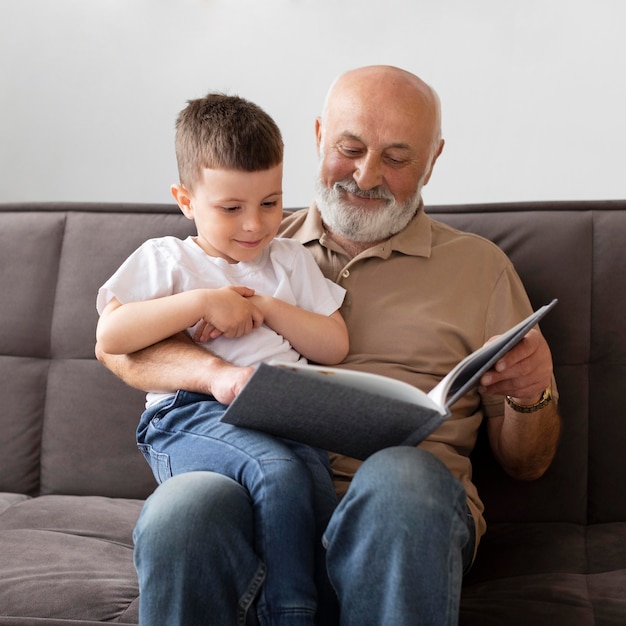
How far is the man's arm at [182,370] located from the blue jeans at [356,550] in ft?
0.73

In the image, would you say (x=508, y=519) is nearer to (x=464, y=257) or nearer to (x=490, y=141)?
(x=464, y=257)

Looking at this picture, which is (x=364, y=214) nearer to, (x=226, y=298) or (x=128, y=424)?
(x=226, y=298)

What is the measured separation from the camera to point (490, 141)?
8.71 feet

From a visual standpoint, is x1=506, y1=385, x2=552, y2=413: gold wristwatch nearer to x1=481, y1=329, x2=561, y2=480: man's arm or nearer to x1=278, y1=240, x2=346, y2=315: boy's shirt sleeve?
x1=481, y1=329, x2=561, y2=480: man's arm

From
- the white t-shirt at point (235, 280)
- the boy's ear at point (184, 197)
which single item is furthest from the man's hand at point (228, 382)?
the boy's ear at point (184, 197)

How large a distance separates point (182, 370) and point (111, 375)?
0.59 meters

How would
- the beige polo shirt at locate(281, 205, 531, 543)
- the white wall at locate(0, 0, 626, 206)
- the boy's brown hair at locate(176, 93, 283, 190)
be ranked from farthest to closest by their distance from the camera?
the white wall at locate(0, 0, 626, 206) < the beige polo shirt at locate(281, 205, 531, 543) < the boy's brown hair at locate(176, 93, 283, 190)

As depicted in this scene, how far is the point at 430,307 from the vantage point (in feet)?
6.18

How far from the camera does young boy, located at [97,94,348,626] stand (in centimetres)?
147

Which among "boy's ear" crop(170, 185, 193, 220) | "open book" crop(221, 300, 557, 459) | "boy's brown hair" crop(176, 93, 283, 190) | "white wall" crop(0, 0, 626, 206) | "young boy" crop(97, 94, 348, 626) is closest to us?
"open book" crop(221, 300, 557, 459)

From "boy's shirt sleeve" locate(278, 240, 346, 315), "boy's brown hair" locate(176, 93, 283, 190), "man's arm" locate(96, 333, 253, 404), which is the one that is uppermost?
"boy's brown hair" locate(176, 93, 283, 190)

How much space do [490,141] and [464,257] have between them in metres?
0.82

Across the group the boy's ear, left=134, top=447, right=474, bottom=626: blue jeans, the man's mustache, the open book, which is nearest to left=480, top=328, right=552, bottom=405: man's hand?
the open book

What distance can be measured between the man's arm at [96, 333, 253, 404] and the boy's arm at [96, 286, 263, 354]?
3 centimetres
